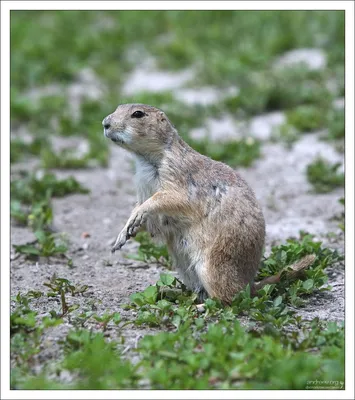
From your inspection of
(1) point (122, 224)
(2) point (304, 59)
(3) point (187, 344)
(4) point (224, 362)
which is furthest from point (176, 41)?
(4) point (224, 362)

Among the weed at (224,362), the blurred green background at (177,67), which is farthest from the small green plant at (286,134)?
the weed at (224,362)

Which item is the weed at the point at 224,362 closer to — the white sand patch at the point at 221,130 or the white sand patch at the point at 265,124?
the white sand patch at the point at 221,130

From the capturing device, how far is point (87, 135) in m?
10.7

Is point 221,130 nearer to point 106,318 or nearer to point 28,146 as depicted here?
point 28,146

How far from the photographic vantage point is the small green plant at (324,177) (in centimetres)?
877

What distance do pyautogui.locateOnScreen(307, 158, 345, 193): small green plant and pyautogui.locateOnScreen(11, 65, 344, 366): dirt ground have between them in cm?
10

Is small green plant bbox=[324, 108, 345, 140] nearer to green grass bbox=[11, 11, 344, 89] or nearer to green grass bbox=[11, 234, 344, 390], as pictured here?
green grass bbox=[11, 11, 344, 89]

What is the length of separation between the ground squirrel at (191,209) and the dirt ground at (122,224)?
0.56 metres

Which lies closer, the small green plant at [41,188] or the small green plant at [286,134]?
the small green plant at [41,188]

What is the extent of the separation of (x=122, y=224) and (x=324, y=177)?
2468mm

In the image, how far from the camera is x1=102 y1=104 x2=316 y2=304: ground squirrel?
221 inches

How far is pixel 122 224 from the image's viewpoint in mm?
8125

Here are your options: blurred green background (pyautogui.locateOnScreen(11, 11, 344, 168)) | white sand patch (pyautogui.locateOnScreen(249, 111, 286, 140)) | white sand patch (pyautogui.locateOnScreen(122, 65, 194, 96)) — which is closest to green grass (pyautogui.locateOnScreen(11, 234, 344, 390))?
blurred green background (pyautogui.locateOnScreen(11, 11, 344, 168))

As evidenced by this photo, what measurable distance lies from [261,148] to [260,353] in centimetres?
572
